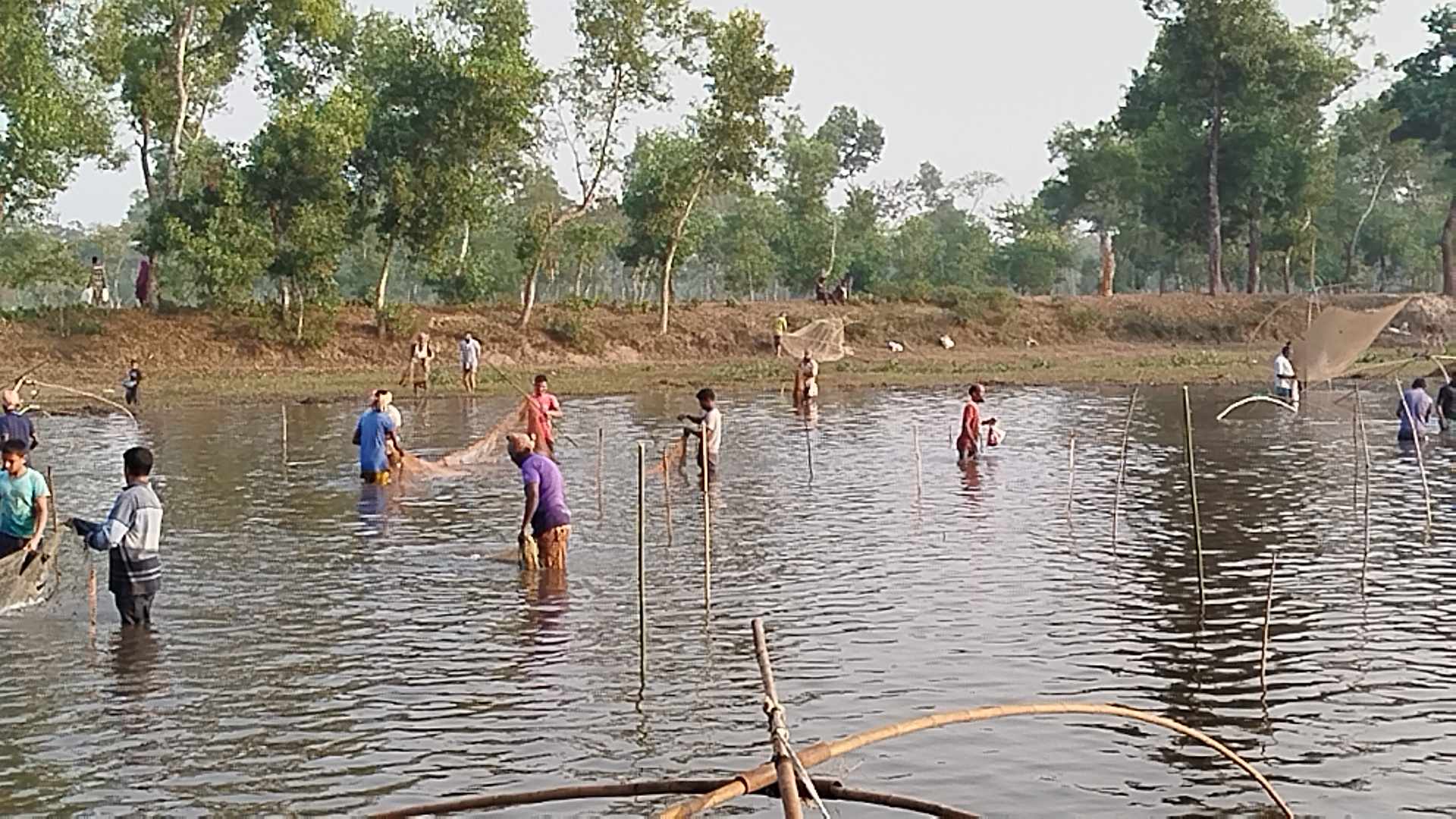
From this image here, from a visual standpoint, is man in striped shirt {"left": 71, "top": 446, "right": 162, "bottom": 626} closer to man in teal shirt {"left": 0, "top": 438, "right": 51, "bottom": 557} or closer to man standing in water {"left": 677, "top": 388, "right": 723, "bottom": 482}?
man in teal shirt {"left": 0, "top": 438, "right": 51, "bottom": 557}

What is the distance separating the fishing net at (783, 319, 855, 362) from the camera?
41.1m

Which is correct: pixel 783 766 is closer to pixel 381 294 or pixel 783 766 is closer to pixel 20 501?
pixel 20 501

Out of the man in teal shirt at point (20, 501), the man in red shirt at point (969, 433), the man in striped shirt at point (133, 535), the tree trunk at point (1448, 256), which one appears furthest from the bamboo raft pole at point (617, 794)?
the tree trunk at point (1448, 256)

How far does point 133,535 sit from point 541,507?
4419 mm

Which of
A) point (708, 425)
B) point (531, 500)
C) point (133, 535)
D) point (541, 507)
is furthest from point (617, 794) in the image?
point (708, 425)

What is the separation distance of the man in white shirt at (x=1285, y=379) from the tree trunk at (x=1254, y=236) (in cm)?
2852

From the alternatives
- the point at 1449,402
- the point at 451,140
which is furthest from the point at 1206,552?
the point at 451,140

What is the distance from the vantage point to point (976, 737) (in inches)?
435

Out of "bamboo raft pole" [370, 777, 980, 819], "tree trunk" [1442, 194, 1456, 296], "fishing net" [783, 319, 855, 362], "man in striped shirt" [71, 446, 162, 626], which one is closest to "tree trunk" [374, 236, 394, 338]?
"fishing net" [783, 319, 855, 362]

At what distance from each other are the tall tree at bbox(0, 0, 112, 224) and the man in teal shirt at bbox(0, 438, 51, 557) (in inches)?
1401

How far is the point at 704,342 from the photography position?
2162 inches

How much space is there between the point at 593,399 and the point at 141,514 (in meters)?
28.5

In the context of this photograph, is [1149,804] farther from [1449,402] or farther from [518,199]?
[518,199]

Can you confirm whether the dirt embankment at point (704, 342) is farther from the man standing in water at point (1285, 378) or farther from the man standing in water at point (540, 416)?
the man standing in water at point (540, 416)
